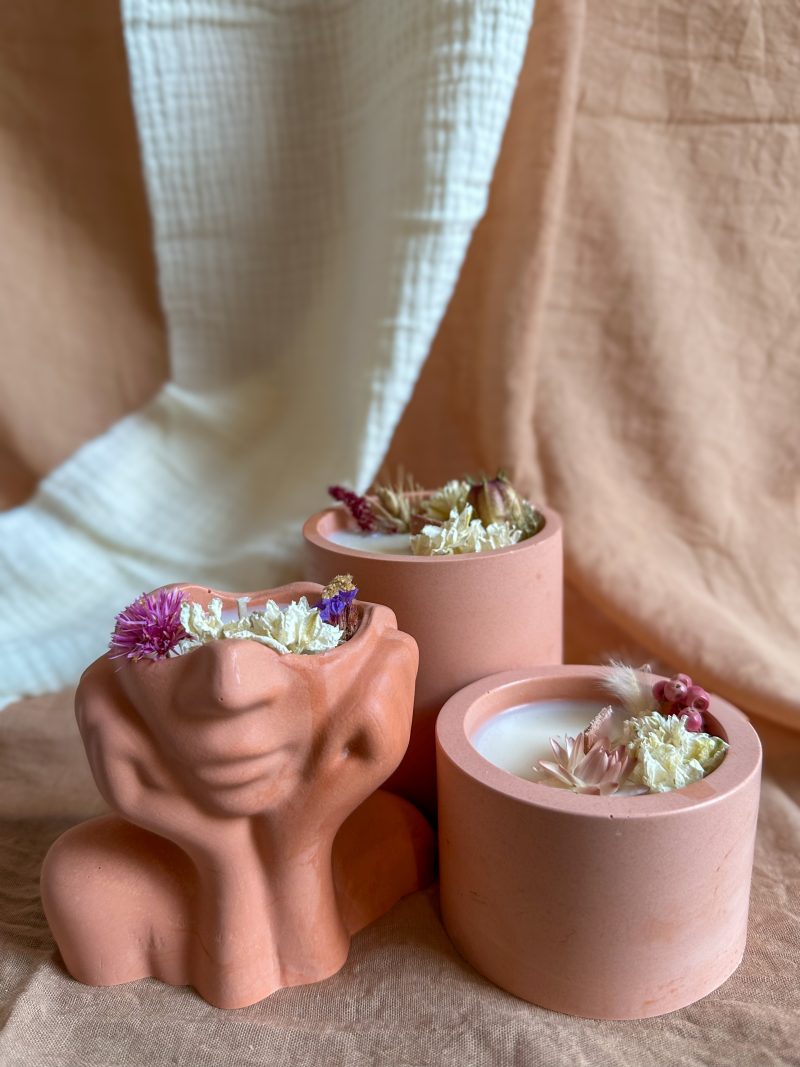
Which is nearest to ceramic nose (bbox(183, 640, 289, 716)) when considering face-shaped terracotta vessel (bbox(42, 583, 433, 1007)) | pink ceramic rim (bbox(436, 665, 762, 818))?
face-shaped terracotta vessel (bbox(42, 583, 433, 1007))

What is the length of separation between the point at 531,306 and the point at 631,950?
663mm

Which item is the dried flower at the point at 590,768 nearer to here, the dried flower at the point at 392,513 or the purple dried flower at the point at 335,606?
the purple dried flower at the point at 335,606

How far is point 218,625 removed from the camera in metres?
0.60

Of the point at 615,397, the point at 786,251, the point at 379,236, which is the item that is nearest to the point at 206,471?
the point at 379,236

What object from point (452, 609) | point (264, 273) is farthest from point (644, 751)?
point (264, 273)

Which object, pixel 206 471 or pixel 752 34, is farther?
pixel 206 471

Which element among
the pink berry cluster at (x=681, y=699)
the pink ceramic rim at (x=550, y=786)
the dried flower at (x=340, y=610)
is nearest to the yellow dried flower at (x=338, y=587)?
the dried flower at (x=340, y=610)

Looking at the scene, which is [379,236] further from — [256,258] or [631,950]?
[631,950]

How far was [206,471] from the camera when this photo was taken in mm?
1235

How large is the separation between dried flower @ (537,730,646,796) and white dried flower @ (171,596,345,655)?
15cm

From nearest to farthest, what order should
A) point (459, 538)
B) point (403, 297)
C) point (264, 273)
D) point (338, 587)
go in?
point (338, 587) < point (459, 538) < point (403, 297) < point (264, 273)

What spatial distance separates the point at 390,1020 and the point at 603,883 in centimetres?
15

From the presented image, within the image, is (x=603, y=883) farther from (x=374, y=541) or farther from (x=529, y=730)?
(x=374, y=541)

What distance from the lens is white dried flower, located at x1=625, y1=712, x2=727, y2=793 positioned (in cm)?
59
